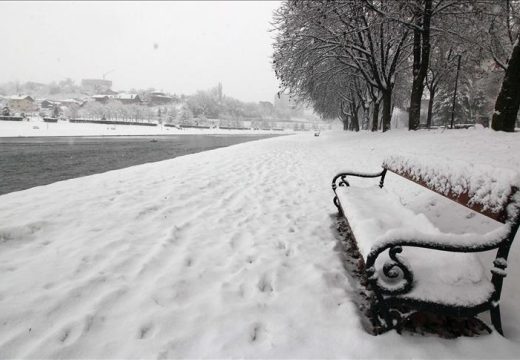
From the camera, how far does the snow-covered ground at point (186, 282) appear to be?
1984 millimetres

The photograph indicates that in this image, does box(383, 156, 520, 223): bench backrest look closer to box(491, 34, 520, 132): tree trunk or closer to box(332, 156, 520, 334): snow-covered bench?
box(332, 156, 520, 334): snow-covered bench

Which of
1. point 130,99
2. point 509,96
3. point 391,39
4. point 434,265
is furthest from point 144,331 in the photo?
point 130,99

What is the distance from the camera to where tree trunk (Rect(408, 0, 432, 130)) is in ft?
41.0

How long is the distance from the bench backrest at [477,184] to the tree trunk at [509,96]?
31.2ft

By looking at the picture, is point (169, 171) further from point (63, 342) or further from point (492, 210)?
point (492, 210)

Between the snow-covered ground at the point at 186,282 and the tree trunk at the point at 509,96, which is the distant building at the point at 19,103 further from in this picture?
the tree trunk at the point at 509,96

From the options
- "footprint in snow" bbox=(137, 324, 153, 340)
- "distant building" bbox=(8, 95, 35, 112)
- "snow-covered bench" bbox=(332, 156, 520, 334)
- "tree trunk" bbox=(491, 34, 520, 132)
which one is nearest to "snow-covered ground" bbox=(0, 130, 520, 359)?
"footprint in snow" bbox=(137, 324, 153, 340)

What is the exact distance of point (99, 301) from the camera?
7.82ft

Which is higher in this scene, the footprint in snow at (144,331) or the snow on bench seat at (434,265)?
the snow on bench seat at (434,265)

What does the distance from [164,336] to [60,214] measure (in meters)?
3.13

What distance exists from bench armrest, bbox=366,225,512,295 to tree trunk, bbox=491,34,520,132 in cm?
1073

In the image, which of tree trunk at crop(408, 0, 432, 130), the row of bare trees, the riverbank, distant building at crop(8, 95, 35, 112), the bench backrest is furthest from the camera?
distant building at crop(8, 95, 35, 112)

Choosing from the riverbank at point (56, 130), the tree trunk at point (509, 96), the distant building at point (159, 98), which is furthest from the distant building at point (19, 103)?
the tree trunk at point (509, 96)

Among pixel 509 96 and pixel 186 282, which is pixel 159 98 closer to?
pixel 509 96
